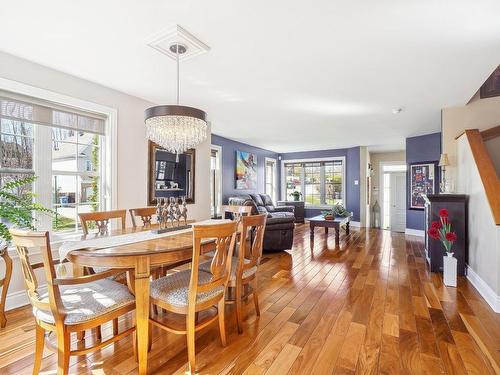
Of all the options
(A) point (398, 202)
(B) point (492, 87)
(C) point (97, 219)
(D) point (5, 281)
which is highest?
(B) point (492, 87)

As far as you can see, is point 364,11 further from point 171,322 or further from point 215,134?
point 215,134

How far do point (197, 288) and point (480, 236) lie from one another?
3.21 metres

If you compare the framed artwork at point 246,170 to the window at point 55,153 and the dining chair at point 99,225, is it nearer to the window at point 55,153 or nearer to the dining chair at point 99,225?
the window at point 55,153

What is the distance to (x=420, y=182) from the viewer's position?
20.4ft

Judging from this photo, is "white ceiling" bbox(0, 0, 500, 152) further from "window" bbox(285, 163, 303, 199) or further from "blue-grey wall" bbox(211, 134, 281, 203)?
"window" bbox(285, 163, 303, 199)

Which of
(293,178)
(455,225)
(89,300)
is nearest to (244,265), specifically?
(89,300)

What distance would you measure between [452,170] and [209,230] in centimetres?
432

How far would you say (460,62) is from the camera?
8.59 feet

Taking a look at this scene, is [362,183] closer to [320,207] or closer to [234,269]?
[320,207]

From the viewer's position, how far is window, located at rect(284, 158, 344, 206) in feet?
27.2

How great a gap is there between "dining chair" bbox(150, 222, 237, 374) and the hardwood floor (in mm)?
262

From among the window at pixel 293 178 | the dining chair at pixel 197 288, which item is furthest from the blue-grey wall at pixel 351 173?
the dining chair at pixel 197 288

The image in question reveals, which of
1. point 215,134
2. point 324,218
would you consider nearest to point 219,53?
point 215,134

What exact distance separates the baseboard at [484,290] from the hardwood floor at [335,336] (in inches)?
2.4
